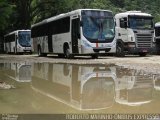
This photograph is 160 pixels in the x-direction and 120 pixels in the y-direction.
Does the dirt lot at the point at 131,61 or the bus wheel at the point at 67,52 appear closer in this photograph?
the dirt lot at the point at 131,61

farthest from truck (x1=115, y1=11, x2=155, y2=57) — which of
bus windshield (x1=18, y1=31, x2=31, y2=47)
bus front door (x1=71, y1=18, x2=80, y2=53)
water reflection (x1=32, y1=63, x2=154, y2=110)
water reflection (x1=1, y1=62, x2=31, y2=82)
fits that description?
bus windshield (x1=18, y1=31, x2=31, y2=47)

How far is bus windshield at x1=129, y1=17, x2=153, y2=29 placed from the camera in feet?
93.7

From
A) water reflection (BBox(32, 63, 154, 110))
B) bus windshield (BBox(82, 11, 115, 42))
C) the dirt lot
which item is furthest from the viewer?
bus windshield (BBox(82, 11, 115, 42))

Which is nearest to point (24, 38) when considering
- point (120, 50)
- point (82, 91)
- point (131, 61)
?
point (120, 50)

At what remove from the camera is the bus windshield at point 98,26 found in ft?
84.0

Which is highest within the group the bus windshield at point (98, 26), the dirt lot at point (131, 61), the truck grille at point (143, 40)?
the bus windshield at point (98, 26)

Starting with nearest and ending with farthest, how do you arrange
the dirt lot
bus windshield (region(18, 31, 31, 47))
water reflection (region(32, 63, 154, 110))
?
water reflection (region(32, 63, 154, 110)) < the dirt lot < bus windshield (region(18, 31, 31, 47))

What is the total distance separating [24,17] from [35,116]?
162 ft

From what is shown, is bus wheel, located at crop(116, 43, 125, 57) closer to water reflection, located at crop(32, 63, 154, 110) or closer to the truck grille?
the truck grille

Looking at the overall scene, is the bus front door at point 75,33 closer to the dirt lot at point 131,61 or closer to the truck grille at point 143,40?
the dirt lot at point 131,61

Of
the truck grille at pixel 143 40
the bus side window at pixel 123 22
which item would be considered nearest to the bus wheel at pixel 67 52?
the bus side window at pixel 123 22

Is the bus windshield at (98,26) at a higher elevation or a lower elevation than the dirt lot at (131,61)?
higher

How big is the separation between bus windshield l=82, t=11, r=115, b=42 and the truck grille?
312 cm

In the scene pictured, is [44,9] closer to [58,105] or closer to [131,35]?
[131,35]
